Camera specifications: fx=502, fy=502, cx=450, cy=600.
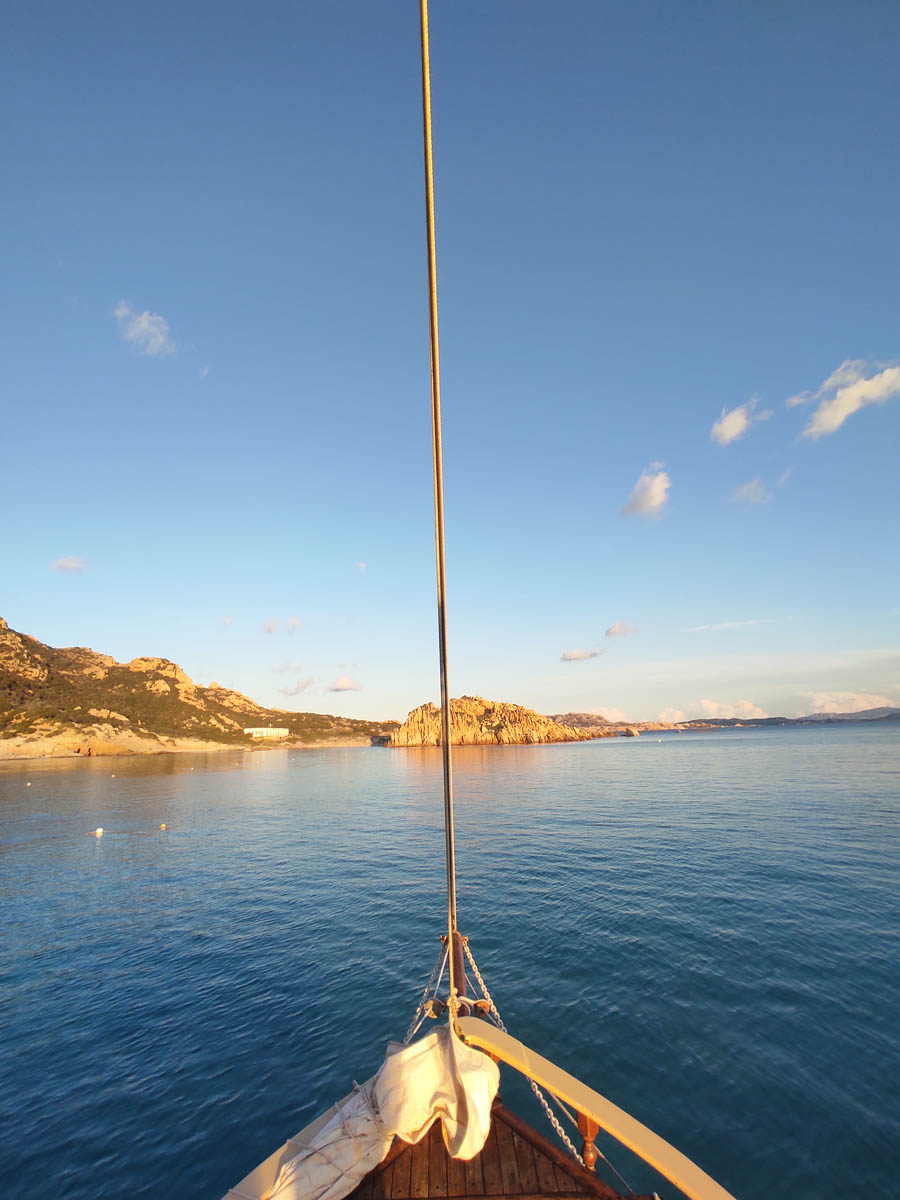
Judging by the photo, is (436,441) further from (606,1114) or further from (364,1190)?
(364,1190)

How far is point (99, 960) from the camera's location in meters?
24.4

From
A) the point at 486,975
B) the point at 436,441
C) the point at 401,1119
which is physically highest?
the point at 436,441

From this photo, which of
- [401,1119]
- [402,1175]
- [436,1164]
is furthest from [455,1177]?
[401,1119]

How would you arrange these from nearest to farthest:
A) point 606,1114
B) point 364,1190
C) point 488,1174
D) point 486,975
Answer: point 606,1114, point 364,1190, point 488,1174, point 486,975

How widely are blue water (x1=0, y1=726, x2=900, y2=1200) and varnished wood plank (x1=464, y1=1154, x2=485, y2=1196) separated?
21.1ft

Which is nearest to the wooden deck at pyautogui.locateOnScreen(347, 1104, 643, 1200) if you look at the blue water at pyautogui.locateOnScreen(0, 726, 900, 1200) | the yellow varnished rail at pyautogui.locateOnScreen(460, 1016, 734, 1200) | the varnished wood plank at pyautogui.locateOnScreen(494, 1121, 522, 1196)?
the varnished wood plank at pyautogui.locateOnScreen(494, 1121, 522, 1196)

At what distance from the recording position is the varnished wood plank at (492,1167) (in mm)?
7277

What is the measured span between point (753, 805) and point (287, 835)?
51524 mm

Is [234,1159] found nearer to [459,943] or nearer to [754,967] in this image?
[459,943]

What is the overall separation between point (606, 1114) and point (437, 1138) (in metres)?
3.17

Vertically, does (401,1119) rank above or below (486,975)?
above

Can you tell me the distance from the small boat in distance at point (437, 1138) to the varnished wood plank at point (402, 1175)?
16 mm

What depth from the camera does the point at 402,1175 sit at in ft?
25.1

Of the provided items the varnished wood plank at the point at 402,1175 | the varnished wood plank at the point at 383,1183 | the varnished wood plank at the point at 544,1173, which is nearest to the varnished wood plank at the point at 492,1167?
the varnished wood plank at the point at 544,1173
